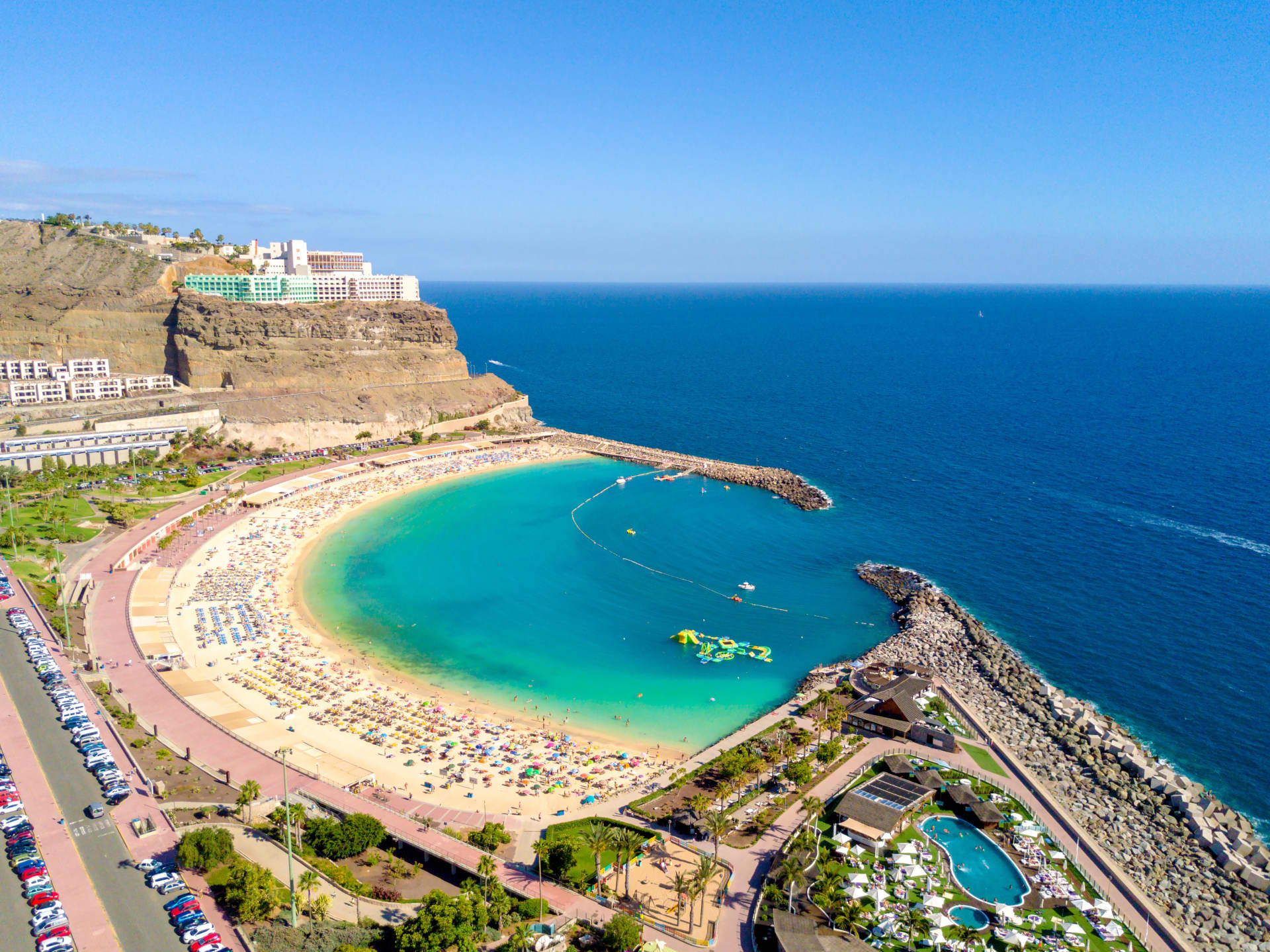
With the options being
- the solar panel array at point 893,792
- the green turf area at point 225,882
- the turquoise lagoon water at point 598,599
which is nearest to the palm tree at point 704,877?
the solar panel array at point 893,792

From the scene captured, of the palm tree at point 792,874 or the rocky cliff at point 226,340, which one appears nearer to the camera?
the palm tree at point 792,874

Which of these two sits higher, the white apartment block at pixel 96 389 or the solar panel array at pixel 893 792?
the white apartment block at pixel 96 389

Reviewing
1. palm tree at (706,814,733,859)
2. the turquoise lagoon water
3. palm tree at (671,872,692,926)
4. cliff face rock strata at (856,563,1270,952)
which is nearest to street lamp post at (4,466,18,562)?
the turquoise lagoon water

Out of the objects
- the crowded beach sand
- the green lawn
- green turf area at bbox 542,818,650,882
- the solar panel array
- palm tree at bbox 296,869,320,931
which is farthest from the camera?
the green lawn

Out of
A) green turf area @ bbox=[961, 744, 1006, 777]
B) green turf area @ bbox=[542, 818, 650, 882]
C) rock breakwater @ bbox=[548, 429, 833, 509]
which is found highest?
rock breakwater @ bbox=[548, 429, 833, 509]

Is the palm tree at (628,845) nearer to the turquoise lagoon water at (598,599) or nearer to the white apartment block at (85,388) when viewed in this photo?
the turquoise lagoon water at (598,599)

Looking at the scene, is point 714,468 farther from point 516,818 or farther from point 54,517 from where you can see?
point 54,517

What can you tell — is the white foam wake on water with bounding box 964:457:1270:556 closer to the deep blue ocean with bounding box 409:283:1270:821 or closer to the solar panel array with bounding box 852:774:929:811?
the deep blue ocean with bounding box 409:283:1270:821
